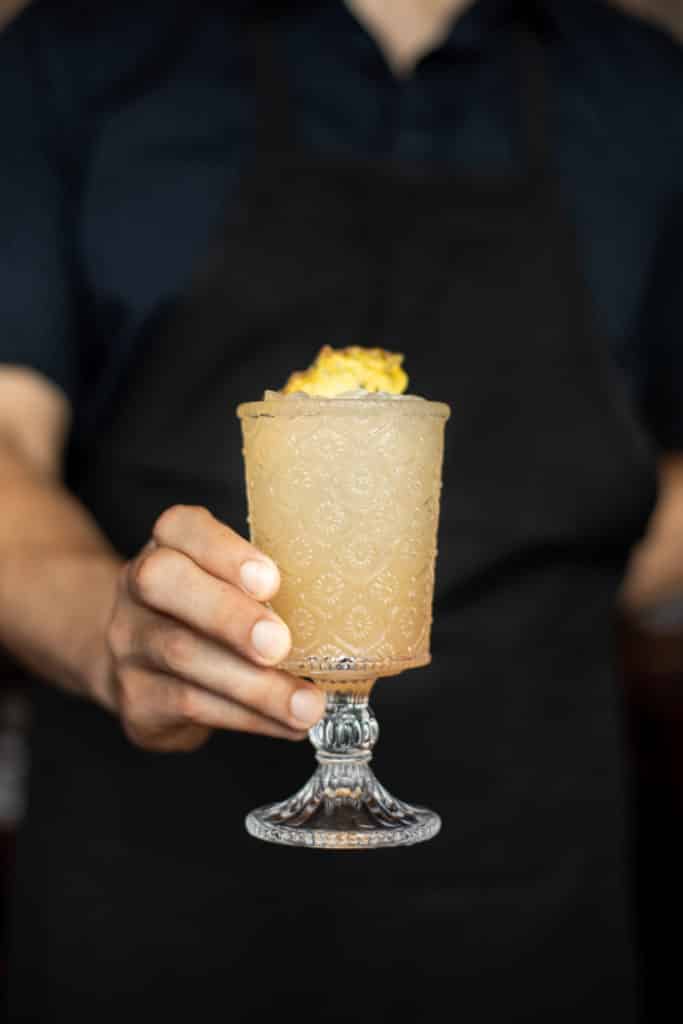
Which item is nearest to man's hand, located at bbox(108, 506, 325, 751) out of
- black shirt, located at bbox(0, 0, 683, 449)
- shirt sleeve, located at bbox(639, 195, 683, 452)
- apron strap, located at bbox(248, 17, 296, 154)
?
black shirt, located at bbox(0, 0, 683, 449)

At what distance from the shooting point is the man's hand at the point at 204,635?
2.24 feet

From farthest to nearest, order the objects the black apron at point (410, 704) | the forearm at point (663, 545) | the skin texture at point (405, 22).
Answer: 1. the forearm at point (663, 545)
2. the skin texture at point (405, 22)
3. the black apron at point (410, 704)

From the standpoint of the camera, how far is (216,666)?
29.2 inches

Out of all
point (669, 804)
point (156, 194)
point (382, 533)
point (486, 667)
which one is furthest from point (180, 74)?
point (669, 804)

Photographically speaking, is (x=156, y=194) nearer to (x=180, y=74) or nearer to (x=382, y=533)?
(x=180, y=74)

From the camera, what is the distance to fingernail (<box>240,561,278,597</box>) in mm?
667

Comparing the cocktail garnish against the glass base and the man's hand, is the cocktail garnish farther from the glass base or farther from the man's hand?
the glass base

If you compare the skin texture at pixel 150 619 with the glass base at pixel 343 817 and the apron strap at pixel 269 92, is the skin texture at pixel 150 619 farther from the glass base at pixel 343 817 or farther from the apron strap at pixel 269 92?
the apron strap at pixel 269 92

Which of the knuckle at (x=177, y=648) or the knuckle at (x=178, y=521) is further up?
the knuckle at (x=178, y=521)

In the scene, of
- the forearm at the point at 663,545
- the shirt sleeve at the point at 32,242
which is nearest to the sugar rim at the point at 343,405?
the shirt sleeve at the point at 32,242

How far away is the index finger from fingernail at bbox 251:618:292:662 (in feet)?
0.05

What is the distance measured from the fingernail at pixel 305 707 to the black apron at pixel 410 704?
432 mm

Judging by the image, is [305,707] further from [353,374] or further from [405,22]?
[405,22]

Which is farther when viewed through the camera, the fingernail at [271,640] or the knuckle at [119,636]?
the knuckle at [119,636]
